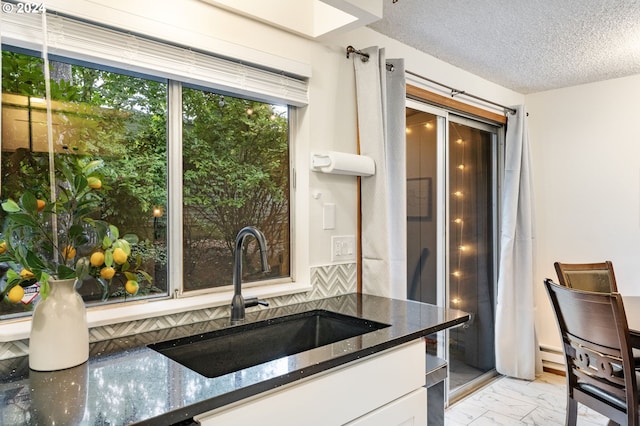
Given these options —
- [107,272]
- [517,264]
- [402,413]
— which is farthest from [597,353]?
[107,272]

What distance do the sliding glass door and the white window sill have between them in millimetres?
1286

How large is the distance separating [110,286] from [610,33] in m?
2.94

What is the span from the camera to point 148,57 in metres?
1.51

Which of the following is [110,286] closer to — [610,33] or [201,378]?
[201,378]

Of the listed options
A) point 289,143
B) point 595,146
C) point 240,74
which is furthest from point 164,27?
point 595,146

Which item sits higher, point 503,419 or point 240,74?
point 240,74

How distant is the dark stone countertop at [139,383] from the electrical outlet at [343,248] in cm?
71

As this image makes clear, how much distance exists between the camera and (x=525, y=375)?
3408mm

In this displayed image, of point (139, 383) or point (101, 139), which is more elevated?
point (101, 139)

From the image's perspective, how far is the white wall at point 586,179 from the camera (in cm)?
327

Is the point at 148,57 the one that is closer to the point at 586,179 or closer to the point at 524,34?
the point at 524,34

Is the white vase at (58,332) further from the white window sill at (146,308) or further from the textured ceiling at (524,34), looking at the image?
the textured ceiling at (524,34)

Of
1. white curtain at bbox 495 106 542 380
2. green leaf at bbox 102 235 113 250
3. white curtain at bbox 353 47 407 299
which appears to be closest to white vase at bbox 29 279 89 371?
green leaf at bbox 102 235 113 250

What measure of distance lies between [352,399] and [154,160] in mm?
1138
